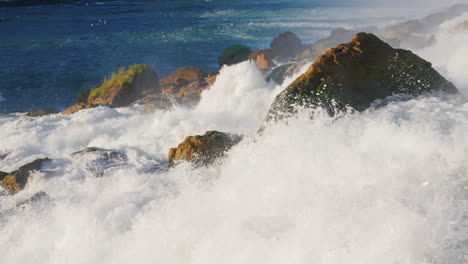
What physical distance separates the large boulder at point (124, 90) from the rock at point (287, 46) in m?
7.97

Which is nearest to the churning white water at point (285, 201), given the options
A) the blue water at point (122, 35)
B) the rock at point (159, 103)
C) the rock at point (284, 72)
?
the rock at point (159, 103)

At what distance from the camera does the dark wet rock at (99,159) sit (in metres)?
7.68

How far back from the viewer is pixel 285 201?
17.1 feet

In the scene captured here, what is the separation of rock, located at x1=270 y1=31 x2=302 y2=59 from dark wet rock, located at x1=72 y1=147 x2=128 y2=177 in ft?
43.1

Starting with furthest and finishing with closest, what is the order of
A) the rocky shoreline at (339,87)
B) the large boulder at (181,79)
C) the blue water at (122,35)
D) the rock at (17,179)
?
the blue water at (122,35) < the large boulder at (181,79) < the rock at (17,179) < the rocky shoreline at (339,87)

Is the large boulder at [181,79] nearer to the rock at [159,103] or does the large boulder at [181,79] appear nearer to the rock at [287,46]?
the rock at [159,103]

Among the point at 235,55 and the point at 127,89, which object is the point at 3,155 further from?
the point at 235,55

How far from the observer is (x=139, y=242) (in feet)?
17.2

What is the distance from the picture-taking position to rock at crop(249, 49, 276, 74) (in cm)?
1633

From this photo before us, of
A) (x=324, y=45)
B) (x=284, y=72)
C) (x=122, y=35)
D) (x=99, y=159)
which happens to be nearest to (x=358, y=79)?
(x=284, y=72)

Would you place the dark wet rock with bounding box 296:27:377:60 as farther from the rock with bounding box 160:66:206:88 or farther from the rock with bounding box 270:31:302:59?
the rock with bounding box 160:66:206:88

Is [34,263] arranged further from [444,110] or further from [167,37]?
[167,37]

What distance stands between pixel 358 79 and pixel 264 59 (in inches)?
401

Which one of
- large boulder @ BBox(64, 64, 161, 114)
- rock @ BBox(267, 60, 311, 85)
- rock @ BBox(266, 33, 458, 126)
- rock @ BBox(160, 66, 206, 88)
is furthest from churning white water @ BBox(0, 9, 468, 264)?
rock @ BBox(160, 66, 206, 88)
